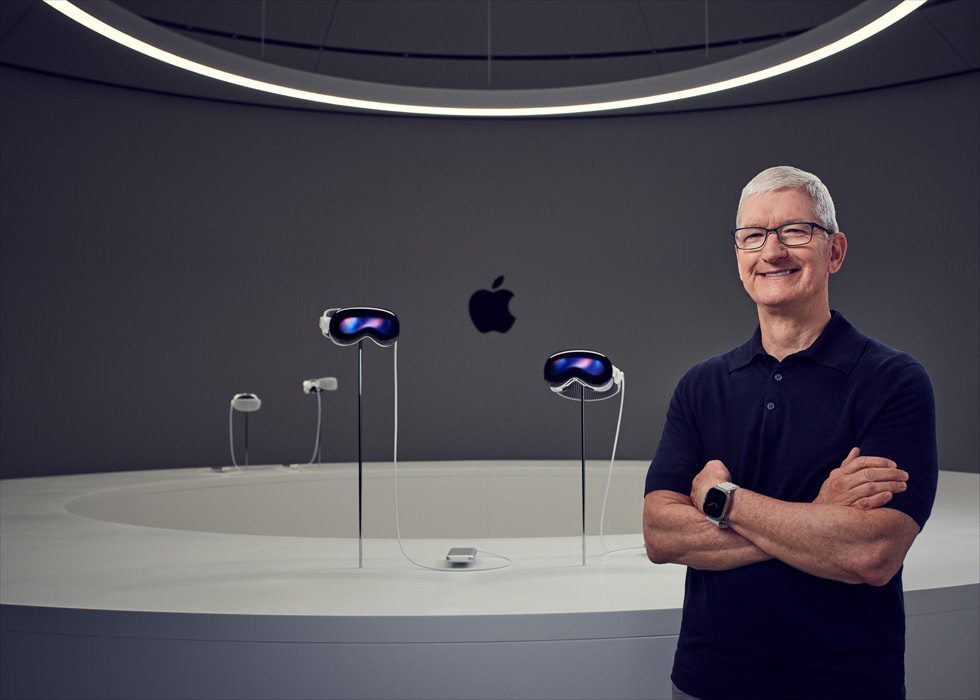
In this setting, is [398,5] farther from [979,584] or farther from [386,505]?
[979,584]

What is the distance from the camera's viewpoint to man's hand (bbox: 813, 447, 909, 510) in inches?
41.2

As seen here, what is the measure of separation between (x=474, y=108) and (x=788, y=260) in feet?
7.57

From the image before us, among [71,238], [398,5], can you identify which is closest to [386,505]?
[71,238]

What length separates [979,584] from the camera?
1.72 meters

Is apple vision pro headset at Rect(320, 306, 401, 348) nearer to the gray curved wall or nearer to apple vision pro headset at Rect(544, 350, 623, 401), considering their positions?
apple vision pro headset at Rect(544, 350, 623, 401)

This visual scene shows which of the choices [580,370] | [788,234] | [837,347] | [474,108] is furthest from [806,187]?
[474,108]

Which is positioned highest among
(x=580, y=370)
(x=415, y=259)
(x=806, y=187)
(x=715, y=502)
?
(x=415, y=259)

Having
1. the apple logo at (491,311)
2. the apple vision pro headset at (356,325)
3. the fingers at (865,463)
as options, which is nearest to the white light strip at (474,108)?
the apple vision pro headset at (356,325)

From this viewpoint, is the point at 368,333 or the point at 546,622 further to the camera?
the point at 368,333

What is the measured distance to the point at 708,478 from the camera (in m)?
1.19

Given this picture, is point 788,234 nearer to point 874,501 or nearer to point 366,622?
point 874,501

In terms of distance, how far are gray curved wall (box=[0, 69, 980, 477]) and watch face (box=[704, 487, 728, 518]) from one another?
4173 mm

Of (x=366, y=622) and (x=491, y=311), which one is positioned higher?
(x=491, y=311)

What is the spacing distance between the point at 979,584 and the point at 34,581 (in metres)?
2.28
